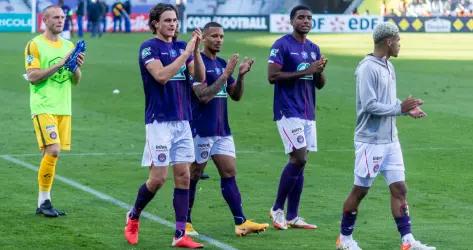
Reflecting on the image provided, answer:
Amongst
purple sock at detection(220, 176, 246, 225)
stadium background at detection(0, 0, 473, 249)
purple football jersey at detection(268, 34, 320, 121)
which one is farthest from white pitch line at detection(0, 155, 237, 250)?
purple football jersey at detection(268, 34, 320, 121)

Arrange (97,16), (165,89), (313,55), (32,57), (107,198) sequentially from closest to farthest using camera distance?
1. (165,89)
2. (313,55)
3. (32,57)
4. (107,198)
5. (97,16)

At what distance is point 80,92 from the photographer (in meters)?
31.4

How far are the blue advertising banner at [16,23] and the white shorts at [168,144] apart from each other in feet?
192

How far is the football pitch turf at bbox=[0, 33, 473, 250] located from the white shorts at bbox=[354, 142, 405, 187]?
34.2 inches

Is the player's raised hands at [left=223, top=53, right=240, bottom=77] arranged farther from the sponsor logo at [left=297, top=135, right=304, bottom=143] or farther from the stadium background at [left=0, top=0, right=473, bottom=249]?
the stadium background at [left=0, top=0, right=473, bottom=249]

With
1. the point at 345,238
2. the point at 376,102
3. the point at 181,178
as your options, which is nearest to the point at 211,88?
the point at 181,178

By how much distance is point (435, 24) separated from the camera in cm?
7262

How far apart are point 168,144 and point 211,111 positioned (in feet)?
3.58

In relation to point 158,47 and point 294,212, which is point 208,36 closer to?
point 158,47

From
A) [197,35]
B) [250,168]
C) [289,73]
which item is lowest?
[250,168]

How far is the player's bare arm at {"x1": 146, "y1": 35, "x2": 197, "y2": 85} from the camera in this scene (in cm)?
1142

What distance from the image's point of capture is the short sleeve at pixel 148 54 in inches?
457

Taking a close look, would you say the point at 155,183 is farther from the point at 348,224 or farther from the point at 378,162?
the point at 378,162

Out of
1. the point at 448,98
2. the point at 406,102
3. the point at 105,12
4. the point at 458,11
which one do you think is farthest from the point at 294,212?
the point at 458,11
